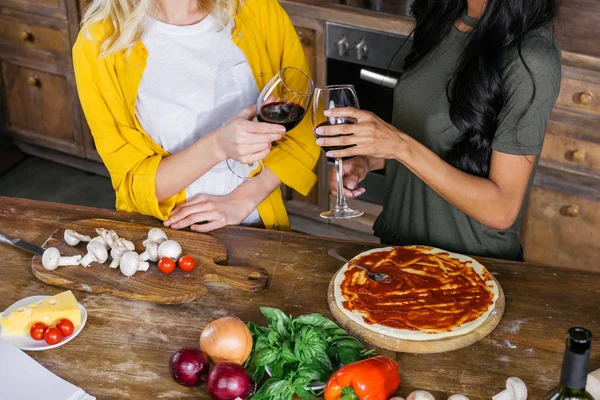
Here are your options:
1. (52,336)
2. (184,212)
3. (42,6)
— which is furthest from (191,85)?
(42,6)

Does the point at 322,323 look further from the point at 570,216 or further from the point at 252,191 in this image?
the point at 570,216

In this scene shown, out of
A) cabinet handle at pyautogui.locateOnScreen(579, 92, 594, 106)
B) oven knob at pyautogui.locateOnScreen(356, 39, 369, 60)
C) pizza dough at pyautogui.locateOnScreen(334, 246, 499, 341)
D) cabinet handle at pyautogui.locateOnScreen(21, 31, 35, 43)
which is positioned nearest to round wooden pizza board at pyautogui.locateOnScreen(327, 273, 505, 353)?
pizza dough at pyautogui.locateOnScreen(334, 246, 499, 341)

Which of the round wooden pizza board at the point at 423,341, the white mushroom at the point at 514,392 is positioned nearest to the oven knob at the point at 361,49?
the round wooden pizza board at the point at 423,341

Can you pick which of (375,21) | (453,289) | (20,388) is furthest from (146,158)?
(375,21)

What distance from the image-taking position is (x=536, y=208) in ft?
9.87

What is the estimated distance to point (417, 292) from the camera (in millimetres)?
1640

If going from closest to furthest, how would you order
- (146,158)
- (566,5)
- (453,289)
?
(453,289), (146,158), (566,5)

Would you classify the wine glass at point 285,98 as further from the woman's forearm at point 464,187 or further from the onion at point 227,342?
the onion at point 227,342

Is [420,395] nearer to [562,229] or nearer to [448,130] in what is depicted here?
[448,130]

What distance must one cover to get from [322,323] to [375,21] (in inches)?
72.6

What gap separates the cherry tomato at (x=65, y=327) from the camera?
1.54 m

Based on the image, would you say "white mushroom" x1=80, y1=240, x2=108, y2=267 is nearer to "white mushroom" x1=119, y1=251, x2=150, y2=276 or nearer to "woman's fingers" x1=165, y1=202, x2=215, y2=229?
"white mushroom" x1=119, y1=251, x2=150, y2=276

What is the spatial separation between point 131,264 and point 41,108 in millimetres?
2780

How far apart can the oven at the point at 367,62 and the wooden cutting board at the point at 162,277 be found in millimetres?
1491
